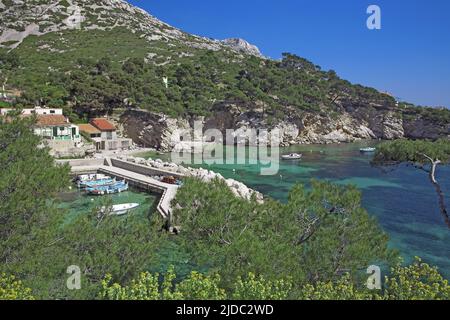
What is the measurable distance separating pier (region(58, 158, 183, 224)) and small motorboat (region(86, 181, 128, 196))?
1.17 m

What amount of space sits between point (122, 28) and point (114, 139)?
54056mm

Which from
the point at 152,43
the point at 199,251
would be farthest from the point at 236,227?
Result: the point at 152,43

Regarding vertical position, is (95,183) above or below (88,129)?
below

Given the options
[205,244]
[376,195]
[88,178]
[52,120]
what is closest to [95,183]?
[88,178]

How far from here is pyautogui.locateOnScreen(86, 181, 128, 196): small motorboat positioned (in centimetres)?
2630

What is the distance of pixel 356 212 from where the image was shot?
30.9 feet

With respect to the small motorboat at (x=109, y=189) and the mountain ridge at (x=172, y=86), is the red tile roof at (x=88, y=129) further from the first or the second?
the small motorboat at (x=109, y=189)

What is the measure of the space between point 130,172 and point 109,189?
485 centimetres

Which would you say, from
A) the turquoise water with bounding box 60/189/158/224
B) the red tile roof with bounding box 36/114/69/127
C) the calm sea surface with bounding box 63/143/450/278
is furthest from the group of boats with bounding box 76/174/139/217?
the red tile roof with bounding box 36/114/69/127

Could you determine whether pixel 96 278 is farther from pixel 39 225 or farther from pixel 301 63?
pixel 301 63

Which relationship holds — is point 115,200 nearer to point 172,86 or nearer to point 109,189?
point 109,189

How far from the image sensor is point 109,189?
88.3 ft

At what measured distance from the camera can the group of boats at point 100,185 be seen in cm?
2649

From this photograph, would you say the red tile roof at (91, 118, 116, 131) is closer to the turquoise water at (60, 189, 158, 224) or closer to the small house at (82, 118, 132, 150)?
the small house at (82, 118, 132, 150)
